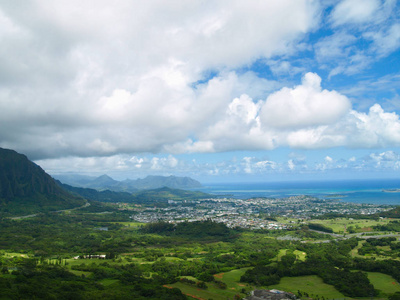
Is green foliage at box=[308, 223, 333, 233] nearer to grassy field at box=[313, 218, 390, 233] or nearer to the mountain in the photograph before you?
grassy field at box=[313, 218, 390, 233]

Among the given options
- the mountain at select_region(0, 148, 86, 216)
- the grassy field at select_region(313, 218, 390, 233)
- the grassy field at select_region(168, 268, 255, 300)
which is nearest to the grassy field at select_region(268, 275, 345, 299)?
the grassy field at select_region(168, 268, 255, 300)

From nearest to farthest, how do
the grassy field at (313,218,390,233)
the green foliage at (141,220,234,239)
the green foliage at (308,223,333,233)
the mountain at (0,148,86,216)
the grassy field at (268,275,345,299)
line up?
the grassy field at (268,275,345,299) → the green foliage at (141,220,234,239) → the grassy field at (313,218,390,233) → the green foliage at (308,223,333,233) → the mountain at (0,148,86,216)

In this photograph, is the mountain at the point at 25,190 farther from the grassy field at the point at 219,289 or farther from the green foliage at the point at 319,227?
the green foliage at the point at 319,227

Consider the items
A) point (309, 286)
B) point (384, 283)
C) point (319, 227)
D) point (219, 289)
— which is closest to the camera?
point (219, 289)

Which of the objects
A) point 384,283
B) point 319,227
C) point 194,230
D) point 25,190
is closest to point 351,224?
point 319,227

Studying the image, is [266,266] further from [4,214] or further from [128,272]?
[4,214]

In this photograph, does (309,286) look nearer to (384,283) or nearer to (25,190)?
(384,283)

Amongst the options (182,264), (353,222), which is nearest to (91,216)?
(182,264)
